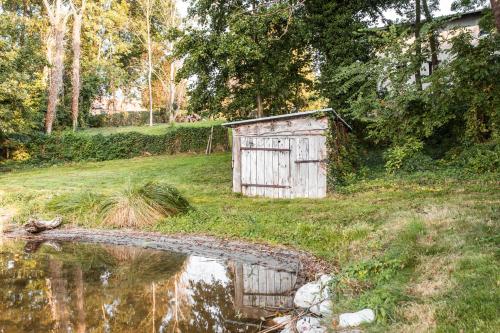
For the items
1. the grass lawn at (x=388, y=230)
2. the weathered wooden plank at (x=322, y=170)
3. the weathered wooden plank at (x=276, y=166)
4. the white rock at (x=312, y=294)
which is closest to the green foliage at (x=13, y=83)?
the grass lawn at (x=388, y=230)

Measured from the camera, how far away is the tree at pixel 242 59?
50.0 ft

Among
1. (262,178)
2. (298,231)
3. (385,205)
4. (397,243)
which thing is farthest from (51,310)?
(262,178)

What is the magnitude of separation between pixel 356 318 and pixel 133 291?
3437mm

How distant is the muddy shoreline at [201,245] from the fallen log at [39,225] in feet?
0.38

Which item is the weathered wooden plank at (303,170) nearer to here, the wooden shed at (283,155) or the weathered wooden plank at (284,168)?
the wooden shed at (283,155)

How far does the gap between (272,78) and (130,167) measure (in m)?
8.20

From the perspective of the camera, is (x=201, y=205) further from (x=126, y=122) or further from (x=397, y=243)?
(x=126, y=122)

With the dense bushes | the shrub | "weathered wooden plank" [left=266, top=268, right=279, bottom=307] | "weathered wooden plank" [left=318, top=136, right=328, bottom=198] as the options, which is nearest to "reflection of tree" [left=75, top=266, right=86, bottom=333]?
"weathered wooden plank" [left=266, top=268, right=279, bottom=307]

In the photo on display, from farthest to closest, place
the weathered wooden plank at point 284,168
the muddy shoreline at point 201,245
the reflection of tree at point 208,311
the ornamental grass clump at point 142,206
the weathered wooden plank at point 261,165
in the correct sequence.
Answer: the weathered wooden plank at point 261,165 < the weathered wooden plank at point 284,168 < the ornamental grass clump at point 142,206 < the muddy shoreline at point 201,245 < the reflection of tree at point 208,311

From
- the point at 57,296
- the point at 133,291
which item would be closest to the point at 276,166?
the point at 133,291

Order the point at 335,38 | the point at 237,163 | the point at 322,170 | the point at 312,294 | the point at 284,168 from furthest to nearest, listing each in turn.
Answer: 1. the point at 335,38
2. the point at 237,163
3. the point at 284,168
4. the point at 322,170
5. the point at 312,294

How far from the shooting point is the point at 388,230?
7.36 m

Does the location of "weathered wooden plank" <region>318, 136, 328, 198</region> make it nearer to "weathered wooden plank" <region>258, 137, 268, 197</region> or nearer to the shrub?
"weathered wooden plank" <region>258, 137, 268, 197</region>

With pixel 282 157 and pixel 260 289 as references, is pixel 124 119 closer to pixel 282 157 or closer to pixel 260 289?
pixel 282 157
